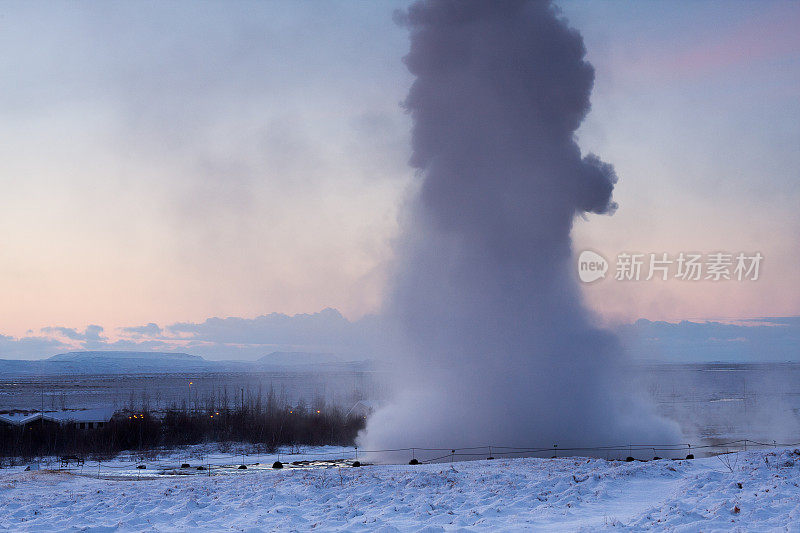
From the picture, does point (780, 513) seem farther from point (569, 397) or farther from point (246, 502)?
point (569, 397)

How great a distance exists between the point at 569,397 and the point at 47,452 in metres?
42.0

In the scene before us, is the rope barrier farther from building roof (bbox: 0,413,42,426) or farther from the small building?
the small building

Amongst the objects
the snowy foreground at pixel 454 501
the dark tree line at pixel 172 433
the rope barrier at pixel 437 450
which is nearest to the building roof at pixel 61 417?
the dark tree line at pixel 172 433

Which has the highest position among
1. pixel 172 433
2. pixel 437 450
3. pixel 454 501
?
pixel 454 501

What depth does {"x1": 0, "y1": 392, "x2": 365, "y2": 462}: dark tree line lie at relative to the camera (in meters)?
52.1

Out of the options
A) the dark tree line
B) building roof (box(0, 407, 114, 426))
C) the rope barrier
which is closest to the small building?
building roof (box(0, 407, 114, 426))

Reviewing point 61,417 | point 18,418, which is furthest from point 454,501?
point 61,417

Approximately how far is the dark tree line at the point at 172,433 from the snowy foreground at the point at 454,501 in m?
30.3

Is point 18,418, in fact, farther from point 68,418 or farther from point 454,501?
point 454,501

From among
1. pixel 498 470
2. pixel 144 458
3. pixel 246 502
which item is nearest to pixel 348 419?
pixel 144 458

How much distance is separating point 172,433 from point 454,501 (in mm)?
49117

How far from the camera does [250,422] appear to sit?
66.2m

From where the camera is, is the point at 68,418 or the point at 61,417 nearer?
the point at 68,418

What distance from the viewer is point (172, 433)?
199 feet
